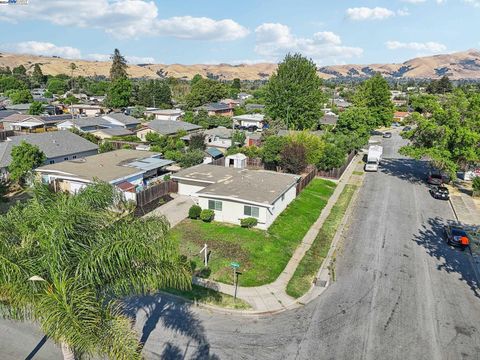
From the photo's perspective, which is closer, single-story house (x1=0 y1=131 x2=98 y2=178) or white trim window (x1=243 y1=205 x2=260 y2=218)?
white trim window (x1=243 y1=205 x2=260 y2=218)

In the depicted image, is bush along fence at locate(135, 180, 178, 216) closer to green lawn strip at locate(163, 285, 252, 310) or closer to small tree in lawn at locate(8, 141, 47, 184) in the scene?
small tree in lawn at locate(8, 141, 47, 184)

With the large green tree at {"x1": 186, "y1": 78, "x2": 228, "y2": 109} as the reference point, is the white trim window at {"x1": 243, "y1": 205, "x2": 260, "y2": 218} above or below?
below

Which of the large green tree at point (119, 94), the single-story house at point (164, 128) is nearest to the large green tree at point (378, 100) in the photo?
the single-story house at point (164, 128)

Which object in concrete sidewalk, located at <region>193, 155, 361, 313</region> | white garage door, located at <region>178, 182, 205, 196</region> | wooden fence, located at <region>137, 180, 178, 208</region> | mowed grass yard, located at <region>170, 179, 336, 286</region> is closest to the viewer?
→ concrete sidewalk, located at <region>193, 155, 361, 313</region>

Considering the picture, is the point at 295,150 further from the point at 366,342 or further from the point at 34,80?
the point at 34,80

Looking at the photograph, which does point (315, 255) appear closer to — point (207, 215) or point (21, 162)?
point (207, 215)


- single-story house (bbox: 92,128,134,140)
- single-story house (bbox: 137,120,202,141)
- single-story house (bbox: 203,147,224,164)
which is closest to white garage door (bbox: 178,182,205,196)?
single-story house (bbox: 203,147,224,164)

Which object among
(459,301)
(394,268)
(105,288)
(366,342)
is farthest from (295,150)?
(105,288)

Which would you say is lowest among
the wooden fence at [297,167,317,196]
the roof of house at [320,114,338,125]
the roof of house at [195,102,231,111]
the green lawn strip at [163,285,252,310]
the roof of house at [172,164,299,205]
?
the green lawn strip at [163,285,252,310]
